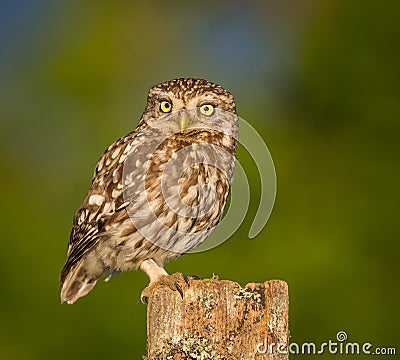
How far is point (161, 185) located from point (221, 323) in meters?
1.42

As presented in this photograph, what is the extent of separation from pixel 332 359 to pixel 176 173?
11.9ft

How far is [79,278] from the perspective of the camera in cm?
567

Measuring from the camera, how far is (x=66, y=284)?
5.64 meters

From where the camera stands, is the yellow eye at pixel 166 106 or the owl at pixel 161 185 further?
the yellow eye at pixel 166 106

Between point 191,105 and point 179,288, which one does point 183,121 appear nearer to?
point 191,105

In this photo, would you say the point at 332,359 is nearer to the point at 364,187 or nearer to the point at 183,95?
the point at 364,187

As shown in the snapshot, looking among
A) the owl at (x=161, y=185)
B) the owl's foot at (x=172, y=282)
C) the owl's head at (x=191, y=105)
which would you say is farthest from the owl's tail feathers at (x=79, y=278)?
the owl's head at (x=191, y=105)

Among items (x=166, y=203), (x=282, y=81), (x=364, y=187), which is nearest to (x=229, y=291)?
(x=166, y=203)

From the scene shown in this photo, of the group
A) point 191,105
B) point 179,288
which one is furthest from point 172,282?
point 191,105

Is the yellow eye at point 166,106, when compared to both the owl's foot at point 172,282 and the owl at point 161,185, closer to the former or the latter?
the owl at point 161,185

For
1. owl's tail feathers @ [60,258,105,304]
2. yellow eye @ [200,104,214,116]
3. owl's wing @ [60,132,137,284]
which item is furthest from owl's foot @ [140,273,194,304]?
yellow eye @ [200,104,214,116]

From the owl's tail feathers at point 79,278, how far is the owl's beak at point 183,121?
103 centimetres

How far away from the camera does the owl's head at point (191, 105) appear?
5.31m

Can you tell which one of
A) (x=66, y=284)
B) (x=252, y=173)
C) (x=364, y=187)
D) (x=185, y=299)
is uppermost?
(x=364, y=187)
